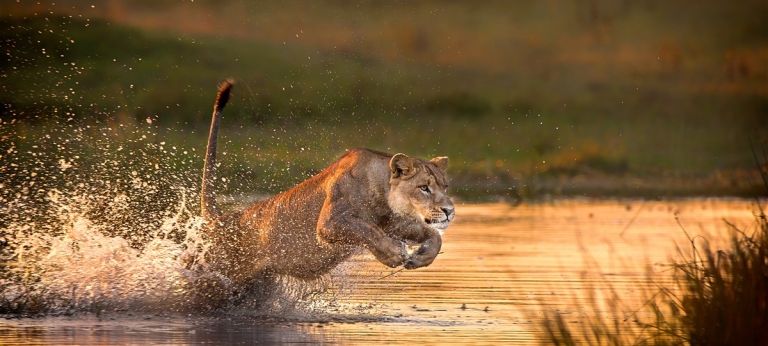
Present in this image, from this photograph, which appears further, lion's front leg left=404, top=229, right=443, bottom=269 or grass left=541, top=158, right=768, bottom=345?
lion's front leg left=404, top=229, right=443, bottom=269

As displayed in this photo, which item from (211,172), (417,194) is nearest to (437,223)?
(417,194)

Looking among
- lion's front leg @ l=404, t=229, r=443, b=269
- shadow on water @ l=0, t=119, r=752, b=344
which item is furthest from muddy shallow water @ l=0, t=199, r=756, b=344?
lion's front leg @ l=404, t=229, r=443, b=269

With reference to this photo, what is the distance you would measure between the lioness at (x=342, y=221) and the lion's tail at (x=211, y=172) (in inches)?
2.5

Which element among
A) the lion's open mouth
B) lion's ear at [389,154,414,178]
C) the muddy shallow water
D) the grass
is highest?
lion's ear at [389,154,414,178]

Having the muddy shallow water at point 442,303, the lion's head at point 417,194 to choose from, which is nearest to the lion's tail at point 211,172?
the muddy shallow water at point 442,303

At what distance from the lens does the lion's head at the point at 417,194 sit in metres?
12.1

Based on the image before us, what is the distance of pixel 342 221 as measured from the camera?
1212 centimetres

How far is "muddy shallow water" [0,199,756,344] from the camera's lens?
36.2 feet

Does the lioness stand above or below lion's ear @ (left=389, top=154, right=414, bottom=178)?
below

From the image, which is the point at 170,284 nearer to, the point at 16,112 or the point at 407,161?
the point at 407,161

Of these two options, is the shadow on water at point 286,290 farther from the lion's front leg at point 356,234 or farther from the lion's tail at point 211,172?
the lion's front leg at point 356,234

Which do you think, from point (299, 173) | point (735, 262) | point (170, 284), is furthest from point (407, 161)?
point (299, 173)

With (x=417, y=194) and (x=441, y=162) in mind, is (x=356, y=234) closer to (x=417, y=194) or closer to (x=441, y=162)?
(x=417, y=194)

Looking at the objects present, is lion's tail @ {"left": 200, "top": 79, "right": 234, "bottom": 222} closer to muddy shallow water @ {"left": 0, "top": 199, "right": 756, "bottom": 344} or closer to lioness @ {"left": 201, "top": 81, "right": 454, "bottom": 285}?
lioness @ {"left": 201, "top": 81, "right": 454, "bottom": 285}
